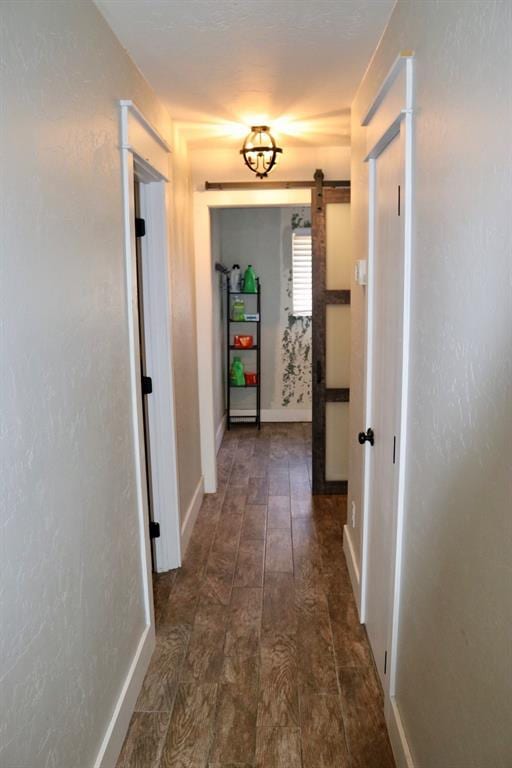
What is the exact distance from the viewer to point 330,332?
391 centimetres

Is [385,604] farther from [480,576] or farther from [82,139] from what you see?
[82,139]

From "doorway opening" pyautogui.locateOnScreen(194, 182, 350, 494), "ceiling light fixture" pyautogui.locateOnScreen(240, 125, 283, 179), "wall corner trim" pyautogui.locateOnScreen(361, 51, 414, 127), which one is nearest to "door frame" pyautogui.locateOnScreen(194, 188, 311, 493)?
"doorway opening" pyautogui.locateOnScreen(194, 182, 350, 494)

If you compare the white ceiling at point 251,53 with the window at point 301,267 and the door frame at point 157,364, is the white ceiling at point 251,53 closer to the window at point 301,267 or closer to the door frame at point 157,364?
the door frame at point 157,364

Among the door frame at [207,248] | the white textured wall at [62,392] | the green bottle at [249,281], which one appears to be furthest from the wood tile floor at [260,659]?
the green bottle at [249,281]

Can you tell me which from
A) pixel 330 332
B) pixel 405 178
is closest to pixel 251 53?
pixel 405 178

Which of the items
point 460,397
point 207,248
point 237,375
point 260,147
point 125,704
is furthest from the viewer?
point 237,375

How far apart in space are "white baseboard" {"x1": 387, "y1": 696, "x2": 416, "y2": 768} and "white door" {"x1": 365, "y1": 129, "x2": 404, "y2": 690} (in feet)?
0.42

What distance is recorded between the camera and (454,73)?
3.91ft

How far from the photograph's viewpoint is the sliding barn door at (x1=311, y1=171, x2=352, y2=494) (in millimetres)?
3746

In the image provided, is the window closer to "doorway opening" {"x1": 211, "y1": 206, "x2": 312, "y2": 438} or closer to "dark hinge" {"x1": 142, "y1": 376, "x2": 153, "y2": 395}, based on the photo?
"doorway opening" {"x1": 211, "y1": 206, "x2": 312, "y2": 438}

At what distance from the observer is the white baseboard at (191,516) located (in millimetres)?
3230

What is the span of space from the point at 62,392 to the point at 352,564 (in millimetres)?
1982

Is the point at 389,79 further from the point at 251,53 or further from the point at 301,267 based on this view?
the point at 301,267

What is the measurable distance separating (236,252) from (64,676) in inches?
209
